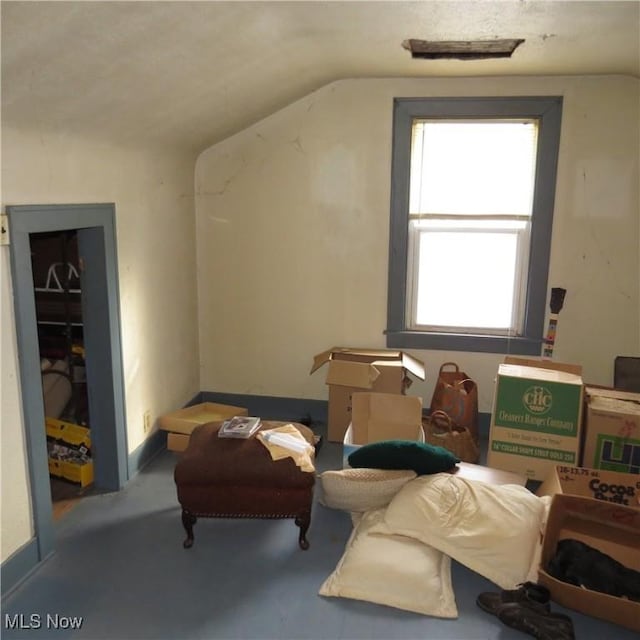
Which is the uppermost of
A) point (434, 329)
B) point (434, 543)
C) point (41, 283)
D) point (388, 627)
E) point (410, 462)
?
point (41, 283)

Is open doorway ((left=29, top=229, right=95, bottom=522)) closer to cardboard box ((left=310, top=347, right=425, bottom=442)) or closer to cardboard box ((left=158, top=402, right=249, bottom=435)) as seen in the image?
cardboard box ((left=158, top=402, right=249, bottom=435))

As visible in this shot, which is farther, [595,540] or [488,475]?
[488,475]

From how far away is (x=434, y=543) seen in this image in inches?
98.0

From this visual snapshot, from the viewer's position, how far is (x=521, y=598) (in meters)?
2.26

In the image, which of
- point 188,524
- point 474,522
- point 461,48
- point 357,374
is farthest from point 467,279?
point 188,524

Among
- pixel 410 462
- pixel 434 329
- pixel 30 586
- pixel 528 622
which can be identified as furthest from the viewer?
pixel 434 329

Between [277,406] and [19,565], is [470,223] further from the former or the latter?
[19,565]

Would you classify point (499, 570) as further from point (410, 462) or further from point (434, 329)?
point (434, 329)

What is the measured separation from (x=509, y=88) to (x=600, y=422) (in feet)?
6.96

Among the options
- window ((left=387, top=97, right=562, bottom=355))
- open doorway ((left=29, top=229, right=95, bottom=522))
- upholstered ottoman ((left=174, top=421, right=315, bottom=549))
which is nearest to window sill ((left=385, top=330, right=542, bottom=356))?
window ((left=387, top=97, right=562, bottom=355))

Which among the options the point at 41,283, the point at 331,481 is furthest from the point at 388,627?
the point at 41,283

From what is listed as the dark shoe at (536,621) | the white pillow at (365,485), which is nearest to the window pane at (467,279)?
the white pillow at (365,485)

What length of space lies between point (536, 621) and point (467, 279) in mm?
2255

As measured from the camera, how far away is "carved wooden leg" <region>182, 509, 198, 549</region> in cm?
264
